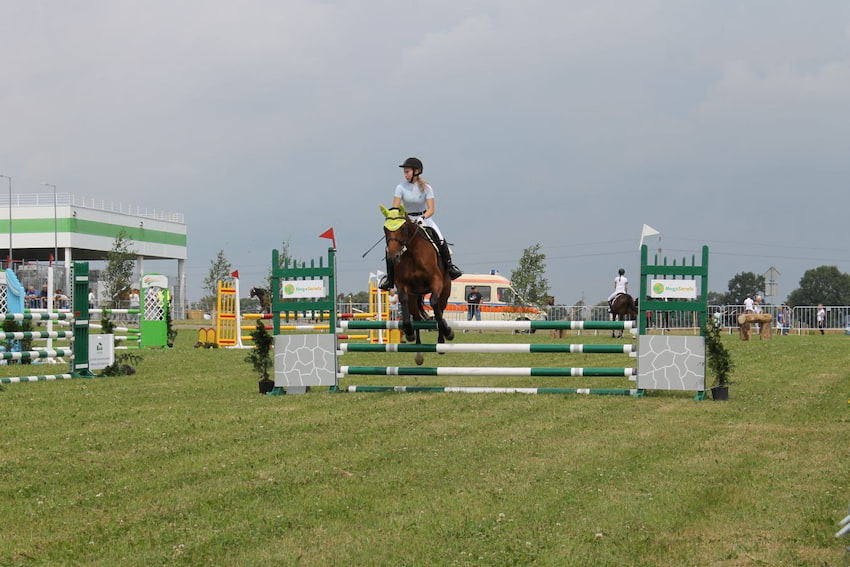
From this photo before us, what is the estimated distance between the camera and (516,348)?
454 inches

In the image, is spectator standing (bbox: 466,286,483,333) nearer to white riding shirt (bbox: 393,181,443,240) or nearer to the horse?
the horse

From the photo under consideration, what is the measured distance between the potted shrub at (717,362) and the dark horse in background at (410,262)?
119 inches

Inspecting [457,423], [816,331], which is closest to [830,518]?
[457,423]

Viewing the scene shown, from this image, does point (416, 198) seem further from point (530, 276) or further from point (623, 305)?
point (530, 276)

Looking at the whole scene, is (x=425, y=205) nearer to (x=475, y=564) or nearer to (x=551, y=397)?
(x=551, y=397)

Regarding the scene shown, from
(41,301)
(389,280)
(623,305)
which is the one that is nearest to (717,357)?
(389,280)

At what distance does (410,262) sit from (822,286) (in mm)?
101721

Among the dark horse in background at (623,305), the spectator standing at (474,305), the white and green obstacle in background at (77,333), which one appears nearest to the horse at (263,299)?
the spectator standing at (474,305)

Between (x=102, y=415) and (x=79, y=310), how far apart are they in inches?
230

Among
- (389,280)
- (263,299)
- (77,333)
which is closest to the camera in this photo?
(389,280)

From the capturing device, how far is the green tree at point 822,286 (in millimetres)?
101144

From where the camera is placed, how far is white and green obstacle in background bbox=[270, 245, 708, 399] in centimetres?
1109

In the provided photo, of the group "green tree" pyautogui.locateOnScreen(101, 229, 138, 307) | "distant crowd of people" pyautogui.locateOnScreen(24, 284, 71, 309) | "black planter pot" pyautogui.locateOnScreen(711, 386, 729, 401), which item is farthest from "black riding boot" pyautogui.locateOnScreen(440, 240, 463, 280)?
"green tree" pyautogui.locateOnScreen(101, 229, 138, 307)

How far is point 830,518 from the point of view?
5148 mm
